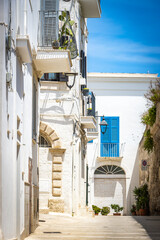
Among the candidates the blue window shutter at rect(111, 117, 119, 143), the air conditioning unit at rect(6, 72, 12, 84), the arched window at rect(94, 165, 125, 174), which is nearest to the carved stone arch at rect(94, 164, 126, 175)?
the arched window at rect(94, 165, 125, 174)

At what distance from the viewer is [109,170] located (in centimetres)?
3272

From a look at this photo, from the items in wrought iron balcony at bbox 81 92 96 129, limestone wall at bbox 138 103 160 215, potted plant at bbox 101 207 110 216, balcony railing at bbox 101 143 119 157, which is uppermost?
wrought iron balcony at bbox 81 92 96 129

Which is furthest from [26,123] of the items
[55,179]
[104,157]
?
[104,157]

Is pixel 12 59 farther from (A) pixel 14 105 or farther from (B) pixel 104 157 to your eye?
(B) pixel 104 157

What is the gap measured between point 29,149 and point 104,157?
21357 millimetres

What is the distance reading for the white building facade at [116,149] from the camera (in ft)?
105

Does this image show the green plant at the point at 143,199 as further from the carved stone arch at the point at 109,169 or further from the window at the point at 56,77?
the window at the point at 56,77

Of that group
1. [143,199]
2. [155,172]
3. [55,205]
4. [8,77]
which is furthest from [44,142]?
[8,77]

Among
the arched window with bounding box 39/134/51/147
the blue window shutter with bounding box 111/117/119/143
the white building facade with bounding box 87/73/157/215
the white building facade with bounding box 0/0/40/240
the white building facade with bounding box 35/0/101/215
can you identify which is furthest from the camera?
the blue window shutter with bounding box 111/117/119/143

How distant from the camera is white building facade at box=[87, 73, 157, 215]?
1265 inches

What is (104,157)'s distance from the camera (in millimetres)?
32062

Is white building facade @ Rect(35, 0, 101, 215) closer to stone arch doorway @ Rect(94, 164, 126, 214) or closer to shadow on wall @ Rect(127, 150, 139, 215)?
shadow on wall @ Rect(127, 150, 139, 215)

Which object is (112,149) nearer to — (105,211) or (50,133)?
(105,211)

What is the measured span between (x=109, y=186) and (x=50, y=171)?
14108 millimetres
